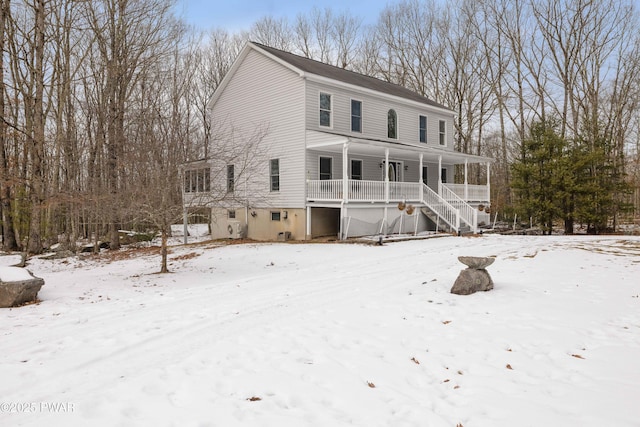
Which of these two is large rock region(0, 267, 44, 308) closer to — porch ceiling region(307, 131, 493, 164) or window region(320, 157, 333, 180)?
porch ceiling region(307, 131, 493, 164)

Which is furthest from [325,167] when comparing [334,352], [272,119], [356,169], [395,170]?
[334,352]

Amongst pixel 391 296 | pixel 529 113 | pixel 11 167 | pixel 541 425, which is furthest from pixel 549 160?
pixel 11 167

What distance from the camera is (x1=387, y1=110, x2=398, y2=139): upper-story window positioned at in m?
22.3

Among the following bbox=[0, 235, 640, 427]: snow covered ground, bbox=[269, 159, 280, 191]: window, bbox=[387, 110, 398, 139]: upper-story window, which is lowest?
bbox=[0, 235, 640, 427]: snow covered ground

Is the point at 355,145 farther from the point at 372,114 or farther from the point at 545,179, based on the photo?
the point at 545,179

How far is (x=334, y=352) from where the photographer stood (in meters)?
5.05

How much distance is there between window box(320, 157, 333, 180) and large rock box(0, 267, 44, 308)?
12.8m

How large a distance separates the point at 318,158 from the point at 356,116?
3345 mm

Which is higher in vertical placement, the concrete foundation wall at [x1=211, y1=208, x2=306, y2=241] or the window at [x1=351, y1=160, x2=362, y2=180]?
the window at [x1=351, y1=160, x2=362, y2=180]

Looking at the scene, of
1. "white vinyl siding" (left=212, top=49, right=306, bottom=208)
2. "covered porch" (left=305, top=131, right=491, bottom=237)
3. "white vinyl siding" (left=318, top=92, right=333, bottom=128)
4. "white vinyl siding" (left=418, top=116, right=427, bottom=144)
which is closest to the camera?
"covered porch" (left=305, top=131, right=491, bottom=237)

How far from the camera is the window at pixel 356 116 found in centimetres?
2062

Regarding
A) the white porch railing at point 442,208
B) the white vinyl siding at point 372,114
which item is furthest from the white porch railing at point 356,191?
the white vinyl siding at point 372,114

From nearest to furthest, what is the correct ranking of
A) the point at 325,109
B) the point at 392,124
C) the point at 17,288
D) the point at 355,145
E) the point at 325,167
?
the point at 17,288 < the point at 355,145 < the point at 325,109 < the point at 325,167 < the point at 392,124

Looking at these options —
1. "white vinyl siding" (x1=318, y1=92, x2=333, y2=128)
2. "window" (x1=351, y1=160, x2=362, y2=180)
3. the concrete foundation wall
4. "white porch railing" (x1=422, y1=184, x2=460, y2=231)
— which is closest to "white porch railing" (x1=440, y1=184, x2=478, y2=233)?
"white porch railing" (x1=422, y1=184, x2=460, y2=231)
